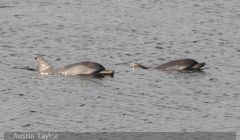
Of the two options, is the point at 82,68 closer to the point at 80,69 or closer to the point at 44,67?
the point at 80,69

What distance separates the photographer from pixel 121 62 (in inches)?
1944

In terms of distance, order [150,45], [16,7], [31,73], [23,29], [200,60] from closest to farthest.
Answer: [31,73], [200,60], [150,45], [23,29], [16,7]

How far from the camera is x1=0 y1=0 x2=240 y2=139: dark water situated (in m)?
37.7

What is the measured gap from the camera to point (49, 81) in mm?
44469

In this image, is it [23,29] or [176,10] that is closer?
[23,29]

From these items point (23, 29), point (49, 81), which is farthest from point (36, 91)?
point (23, 29)

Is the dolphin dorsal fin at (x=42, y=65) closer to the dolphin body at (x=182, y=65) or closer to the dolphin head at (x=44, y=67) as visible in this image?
A: the dolphin head at (x=44, y=67)

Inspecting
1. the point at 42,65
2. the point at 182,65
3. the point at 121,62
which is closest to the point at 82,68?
the point at 42,65

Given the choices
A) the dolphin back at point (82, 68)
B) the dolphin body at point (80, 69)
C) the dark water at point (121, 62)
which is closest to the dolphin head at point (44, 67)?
the dolphin body at point (80, 69)

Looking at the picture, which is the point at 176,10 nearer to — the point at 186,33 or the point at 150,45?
the point at 186,33

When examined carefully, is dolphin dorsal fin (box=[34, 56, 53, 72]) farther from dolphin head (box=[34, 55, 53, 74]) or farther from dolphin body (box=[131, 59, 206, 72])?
dolphin body (box=[131, 59, 206, 72])

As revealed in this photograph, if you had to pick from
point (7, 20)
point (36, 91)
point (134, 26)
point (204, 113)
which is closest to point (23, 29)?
point (7, 20)

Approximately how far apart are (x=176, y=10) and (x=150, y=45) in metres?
13.4

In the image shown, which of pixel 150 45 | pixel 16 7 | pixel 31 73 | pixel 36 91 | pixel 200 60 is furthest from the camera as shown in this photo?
pixel 16 7
